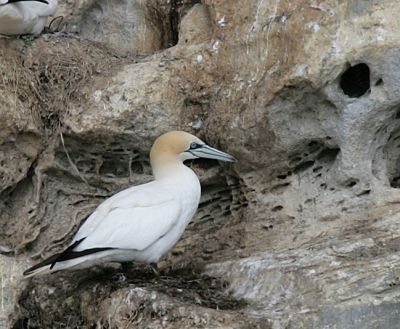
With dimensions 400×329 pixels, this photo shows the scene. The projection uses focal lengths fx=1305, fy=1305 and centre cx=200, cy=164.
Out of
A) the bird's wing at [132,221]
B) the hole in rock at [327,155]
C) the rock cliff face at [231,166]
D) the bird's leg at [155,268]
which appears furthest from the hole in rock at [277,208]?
the bird's leg at [155,268]

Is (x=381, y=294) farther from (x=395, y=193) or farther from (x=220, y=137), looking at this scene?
(x=220, y=137)

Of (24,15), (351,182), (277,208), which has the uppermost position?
(24,15)

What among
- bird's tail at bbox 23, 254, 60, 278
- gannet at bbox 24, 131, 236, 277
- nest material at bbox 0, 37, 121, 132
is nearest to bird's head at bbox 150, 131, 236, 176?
gannet at bbox 24, 131, 236, 277

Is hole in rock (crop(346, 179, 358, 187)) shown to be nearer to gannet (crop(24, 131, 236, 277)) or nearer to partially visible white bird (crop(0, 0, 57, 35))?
gannet (crop(24, 131, 236, 277))

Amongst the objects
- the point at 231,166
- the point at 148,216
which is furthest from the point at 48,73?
the point at 148,216

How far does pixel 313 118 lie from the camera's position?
29.0ft

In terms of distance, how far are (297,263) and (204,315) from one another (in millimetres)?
842

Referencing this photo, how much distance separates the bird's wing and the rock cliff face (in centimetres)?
Result: 32

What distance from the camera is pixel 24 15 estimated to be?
9758 mm

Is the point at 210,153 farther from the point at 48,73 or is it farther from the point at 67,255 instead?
the point at 48,73

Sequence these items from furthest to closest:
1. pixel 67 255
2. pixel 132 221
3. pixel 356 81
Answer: pixel 356 81
pixel 132 221
pixel 67 255

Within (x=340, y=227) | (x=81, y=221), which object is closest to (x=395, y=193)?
(x=340, y=227)

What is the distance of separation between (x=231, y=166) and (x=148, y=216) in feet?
4.22

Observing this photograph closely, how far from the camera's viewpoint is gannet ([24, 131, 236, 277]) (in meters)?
8.05
